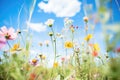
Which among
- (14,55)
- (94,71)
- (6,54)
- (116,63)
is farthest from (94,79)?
(116,63)

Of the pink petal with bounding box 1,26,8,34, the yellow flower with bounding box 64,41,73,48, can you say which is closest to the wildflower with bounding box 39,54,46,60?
the yellow flower with bounding box 64,41,73,48

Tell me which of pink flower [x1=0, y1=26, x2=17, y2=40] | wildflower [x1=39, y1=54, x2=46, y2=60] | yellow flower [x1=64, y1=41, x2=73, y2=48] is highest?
pink flower [x1=0, y1=26, x2=17, y2=40]

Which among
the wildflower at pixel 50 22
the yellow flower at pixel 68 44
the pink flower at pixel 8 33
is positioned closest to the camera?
the pink flower at pixel 8 33

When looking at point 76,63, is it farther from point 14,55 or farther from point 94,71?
point 14,55

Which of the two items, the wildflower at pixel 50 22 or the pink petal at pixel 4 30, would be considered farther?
the wildflower at pixel 50 22

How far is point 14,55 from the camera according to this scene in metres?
0.75

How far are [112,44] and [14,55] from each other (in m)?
0.49

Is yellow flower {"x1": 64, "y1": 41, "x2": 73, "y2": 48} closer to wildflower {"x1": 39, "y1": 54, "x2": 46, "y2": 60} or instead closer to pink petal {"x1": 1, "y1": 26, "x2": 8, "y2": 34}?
wildflower {"x1": 39, "y1": 54, "x2": 46, "y2": 60}

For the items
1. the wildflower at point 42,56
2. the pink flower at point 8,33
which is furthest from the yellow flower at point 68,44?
the pink flower at point 8,33

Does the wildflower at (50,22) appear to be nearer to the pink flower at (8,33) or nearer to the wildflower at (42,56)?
the wildflower at (42,56)

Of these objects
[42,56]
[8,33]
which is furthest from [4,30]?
[42,56]

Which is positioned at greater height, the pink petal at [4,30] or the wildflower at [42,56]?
the pink petal at [4,30]

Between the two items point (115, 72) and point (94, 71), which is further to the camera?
point (94, 71)

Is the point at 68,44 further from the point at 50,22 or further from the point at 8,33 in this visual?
the point at 8,33
